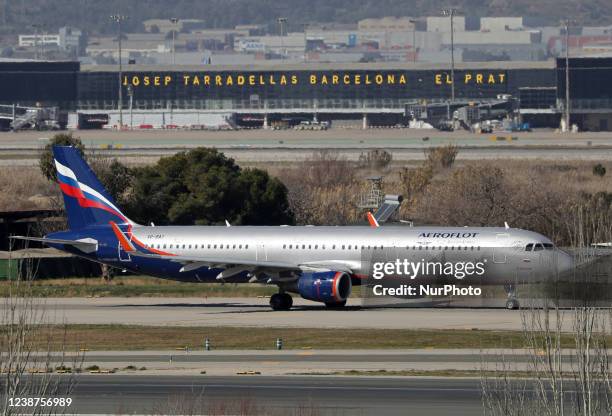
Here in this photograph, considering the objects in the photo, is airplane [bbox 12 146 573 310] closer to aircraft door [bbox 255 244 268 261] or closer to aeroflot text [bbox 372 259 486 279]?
aircraft door [bbox 255 244 268 261]

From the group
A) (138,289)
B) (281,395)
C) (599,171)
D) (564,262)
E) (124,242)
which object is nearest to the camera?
(281,395)

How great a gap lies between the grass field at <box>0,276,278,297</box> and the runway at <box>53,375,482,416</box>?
32405 millimetres

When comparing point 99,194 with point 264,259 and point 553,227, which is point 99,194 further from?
point 553,227

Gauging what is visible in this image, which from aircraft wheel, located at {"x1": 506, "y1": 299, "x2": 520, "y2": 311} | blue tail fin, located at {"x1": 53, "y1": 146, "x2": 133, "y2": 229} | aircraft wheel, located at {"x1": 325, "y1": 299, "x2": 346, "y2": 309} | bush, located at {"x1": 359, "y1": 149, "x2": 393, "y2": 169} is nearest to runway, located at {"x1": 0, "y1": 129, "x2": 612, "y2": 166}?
bush, located at {"x1": 359, "y1": 149, "x2": 393, "y2": 169}

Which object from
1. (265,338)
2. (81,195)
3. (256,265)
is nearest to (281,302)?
(256,265)

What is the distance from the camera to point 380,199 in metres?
103

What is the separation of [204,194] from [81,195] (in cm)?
2413

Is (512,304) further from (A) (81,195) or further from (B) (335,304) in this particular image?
(A) (81,195)

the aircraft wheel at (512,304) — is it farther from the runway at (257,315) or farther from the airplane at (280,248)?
the runway at (257,315)

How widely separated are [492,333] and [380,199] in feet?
155

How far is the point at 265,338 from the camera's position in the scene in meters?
56.4

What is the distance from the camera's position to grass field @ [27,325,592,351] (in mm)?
53688

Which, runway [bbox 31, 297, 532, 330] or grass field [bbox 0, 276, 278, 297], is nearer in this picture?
runway [bbox 31, 297, 532, 330]

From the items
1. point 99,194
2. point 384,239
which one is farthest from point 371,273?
point 99,194
